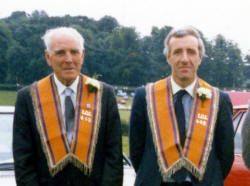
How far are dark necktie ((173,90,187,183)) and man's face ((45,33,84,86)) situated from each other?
2.58 feet

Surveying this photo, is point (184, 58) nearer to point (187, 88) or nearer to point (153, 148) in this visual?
point (187, 88)

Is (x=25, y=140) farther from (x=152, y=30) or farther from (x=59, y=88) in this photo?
(x=152, y=30)

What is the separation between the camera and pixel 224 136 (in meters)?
2.80

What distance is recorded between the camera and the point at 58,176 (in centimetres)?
272

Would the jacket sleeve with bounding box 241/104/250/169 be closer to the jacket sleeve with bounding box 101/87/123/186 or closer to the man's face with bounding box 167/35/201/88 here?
the man's face with bounding box 167/35/201/88

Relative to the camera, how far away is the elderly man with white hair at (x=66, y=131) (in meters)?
2.71

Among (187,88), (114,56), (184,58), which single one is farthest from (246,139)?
(114,56)

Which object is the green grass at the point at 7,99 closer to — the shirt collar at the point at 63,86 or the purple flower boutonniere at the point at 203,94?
the shirt collar at the point at 63,86

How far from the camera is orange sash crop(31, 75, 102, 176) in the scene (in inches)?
107

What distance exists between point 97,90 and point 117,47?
262 ft

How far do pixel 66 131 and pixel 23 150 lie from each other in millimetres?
328

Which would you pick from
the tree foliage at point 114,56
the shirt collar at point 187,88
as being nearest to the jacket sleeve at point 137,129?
the shirt collar at point 187,88

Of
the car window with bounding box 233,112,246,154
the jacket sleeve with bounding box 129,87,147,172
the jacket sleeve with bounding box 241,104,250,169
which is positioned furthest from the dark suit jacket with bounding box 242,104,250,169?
the car window with bounding box 233,112,246,154

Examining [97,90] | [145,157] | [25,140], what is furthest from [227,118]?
[25,140]
